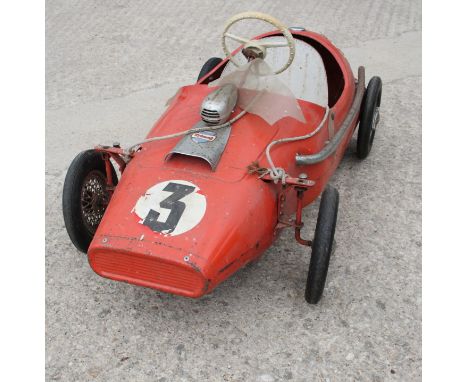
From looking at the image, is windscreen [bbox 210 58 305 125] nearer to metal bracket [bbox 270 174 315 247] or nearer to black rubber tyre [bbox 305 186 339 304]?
metal bracket [bbox 270 174 315 247]

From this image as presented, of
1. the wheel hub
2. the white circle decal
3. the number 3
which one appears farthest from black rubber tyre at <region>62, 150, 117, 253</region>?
the number 3

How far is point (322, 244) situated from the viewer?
10.0 feet

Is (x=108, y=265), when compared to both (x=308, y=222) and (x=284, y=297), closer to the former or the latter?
(x=284, y=297)

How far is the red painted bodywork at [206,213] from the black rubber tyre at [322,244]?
0.97 ft

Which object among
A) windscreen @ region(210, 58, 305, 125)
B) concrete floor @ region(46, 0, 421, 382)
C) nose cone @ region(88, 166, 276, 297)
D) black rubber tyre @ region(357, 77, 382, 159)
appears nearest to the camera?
nose cone @ region(88, 166, 276, 297)

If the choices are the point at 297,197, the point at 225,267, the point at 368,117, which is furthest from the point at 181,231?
the point at 368,117

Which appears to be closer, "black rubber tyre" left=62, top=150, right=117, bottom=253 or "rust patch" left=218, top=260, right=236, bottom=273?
"rust patch" left=218, top=260, right=236, bottom=273

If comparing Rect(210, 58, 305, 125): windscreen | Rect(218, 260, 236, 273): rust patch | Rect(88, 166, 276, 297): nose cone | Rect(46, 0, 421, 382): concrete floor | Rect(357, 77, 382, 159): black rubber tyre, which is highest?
Rect(210, 58, 305, 125): windscreen

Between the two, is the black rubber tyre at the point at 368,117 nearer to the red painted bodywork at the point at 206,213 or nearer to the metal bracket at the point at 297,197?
the red painted bodywork at the point at 206,213

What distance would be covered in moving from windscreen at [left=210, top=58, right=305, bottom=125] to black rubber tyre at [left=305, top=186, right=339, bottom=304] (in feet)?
2.18

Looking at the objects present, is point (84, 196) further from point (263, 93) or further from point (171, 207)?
point (263, 93)

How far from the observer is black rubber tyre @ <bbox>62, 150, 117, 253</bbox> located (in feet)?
11.0

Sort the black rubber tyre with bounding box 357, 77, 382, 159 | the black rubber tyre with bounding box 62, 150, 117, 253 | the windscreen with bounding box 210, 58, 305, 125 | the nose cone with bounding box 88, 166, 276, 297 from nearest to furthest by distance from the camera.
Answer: the nose cone with bounding box 88, 166, 276, 297, the black rubber tyre with bounding box 62, 150, 117, 253, the windscreen with bounding box 210, 58, 305, 125, the black rubber tyre with bounding box 357, 77, 382, 159

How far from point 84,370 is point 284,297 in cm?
127
